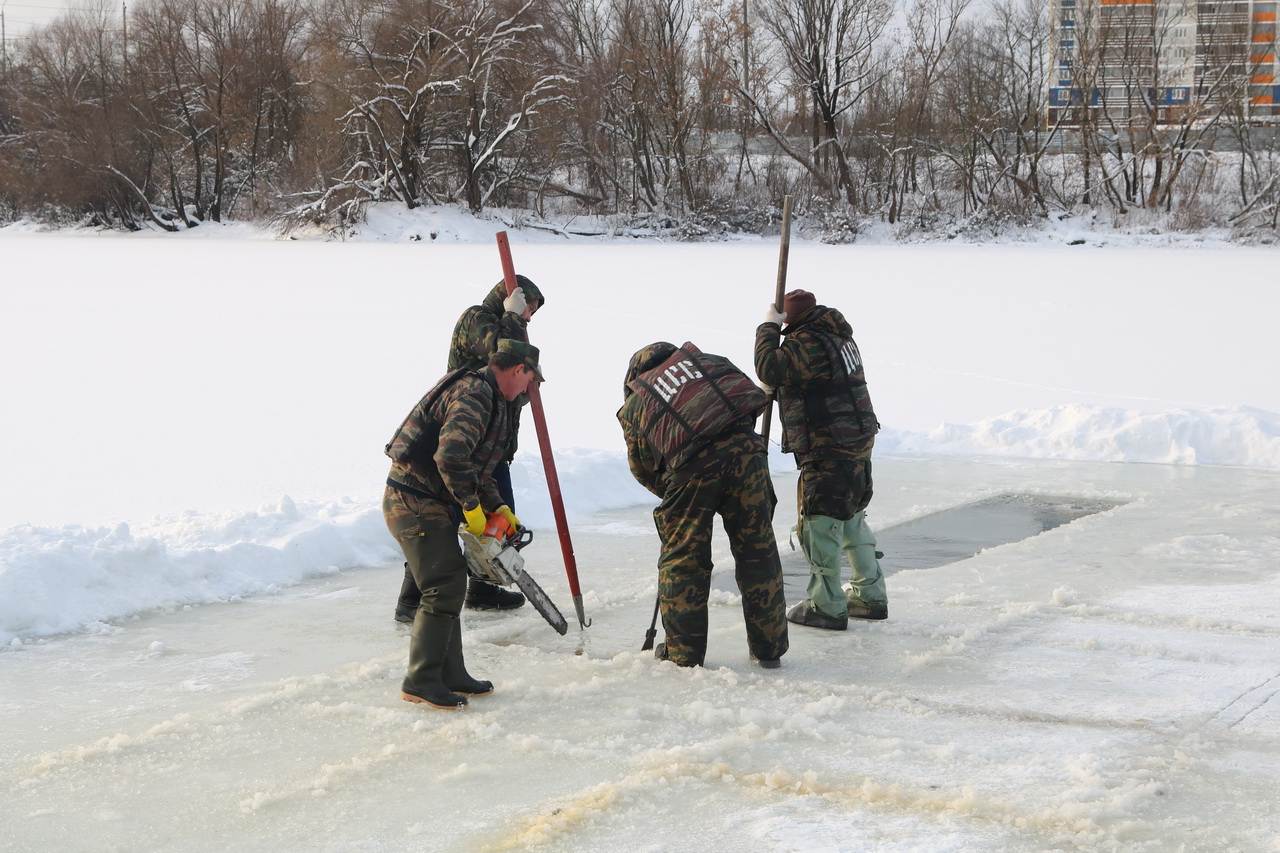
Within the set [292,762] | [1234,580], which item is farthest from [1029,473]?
[292,762]

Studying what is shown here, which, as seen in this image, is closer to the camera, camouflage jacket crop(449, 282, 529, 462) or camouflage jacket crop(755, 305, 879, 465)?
camouflage jacket crop(755, 305, 879, 465)

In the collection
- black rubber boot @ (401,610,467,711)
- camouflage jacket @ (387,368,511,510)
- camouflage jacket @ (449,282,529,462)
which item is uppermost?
camouflage jacket @ (449,282,529,462)

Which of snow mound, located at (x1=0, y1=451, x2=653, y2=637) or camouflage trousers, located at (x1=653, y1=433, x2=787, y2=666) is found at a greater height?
camouflage trousers, located at (x1=653, y1=433, x2=787, y2=666)

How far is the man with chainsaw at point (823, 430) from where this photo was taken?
5805 mm

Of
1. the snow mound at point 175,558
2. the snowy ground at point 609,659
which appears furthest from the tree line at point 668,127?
the snow mound at point 175,558

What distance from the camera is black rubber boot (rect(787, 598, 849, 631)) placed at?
6.08 m

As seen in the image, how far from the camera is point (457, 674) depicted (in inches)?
201

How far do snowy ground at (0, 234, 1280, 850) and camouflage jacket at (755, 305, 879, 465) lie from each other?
2.87ft

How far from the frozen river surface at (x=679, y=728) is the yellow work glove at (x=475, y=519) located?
68cm

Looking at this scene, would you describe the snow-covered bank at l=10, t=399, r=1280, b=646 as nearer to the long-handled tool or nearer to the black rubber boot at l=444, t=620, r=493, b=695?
the black rubber boot at l=444, t=620, r=493, b=695

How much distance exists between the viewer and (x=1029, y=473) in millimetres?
10125

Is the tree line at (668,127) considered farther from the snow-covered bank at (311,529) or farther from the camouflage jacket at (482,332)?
the camouflage jacket at (482,332)

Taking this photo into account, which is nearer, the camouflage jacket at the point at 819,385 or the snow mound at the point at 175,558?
the camouflage jacket at the point at 819,385

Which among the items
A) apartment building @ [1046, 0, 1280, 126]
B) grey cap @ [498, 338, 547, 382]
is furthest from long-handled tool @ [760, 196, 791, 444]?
apartment building @ [1046, 0, 1280, 126]
